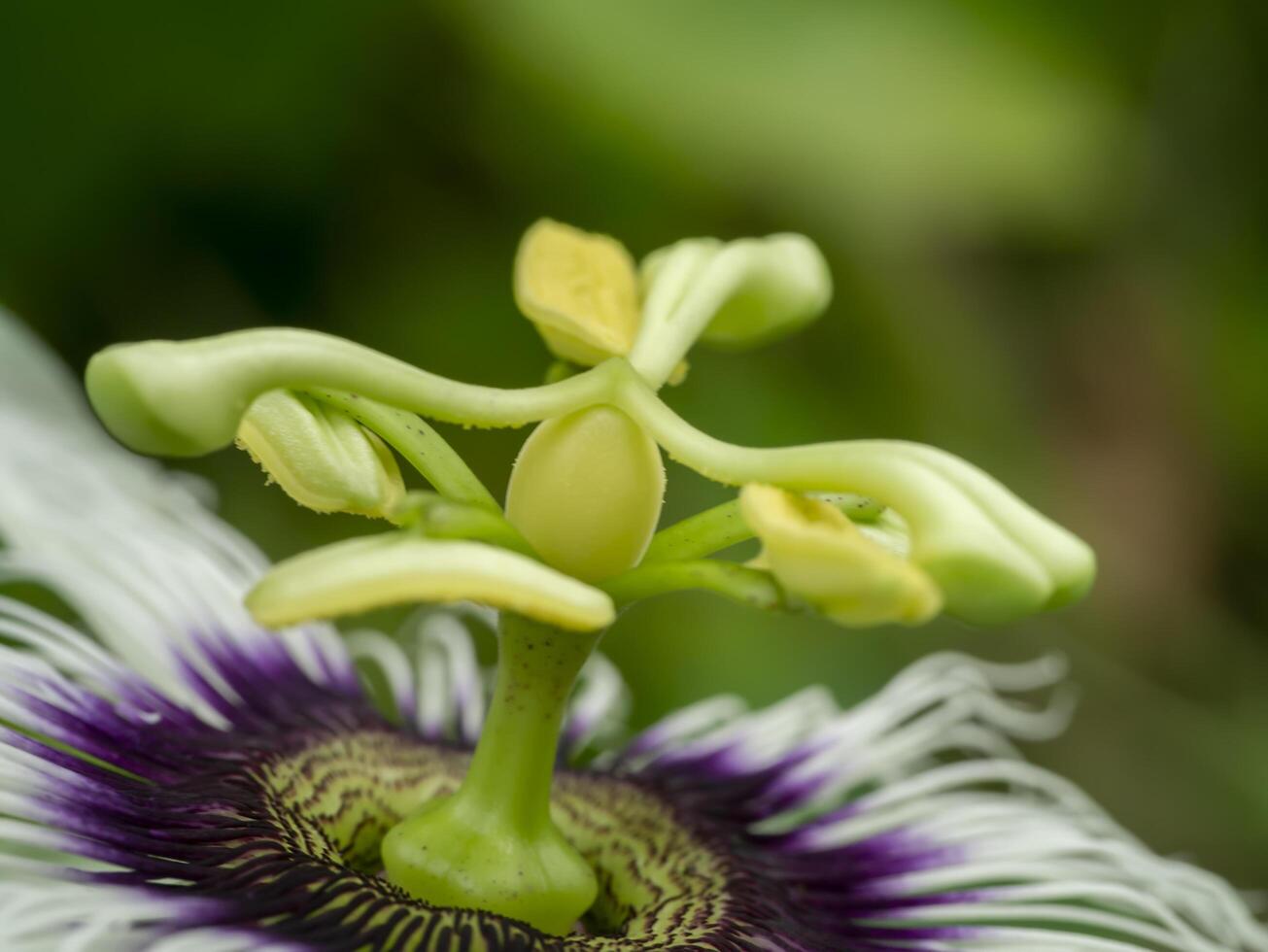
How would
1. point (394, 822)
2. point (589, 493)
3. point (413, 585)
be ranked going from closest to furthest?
point (413, 585) → point (589, 493) → point (394, 822)

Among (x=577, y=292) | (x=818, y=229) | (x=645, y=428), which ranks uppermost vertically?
(x=818, y=229)

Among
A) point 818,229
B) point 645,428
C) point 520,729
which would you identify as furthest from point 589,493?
point 818,229

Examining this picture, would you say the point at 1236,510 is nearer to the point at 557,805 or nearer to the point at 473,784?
the point at 557,805

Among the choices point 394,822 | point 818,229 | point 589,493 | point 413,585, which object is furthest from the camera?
point 818,229

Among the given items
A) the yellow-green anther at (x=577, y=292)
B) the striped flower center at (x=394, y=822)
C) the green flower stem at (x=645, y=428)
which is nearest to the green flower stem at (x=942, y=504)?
the green flower stem at (x=645, y=428)

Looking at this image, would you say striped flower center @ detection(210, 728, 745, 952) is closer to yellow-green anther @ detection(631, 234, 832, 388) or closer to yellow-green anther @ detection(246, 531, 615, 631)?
yellow-green anther @ detection(246, 531, 615, 631)

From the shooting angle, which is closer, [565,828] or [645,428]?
[645,428]

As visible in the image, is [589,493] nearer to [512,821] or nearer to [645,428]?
[645,428]
